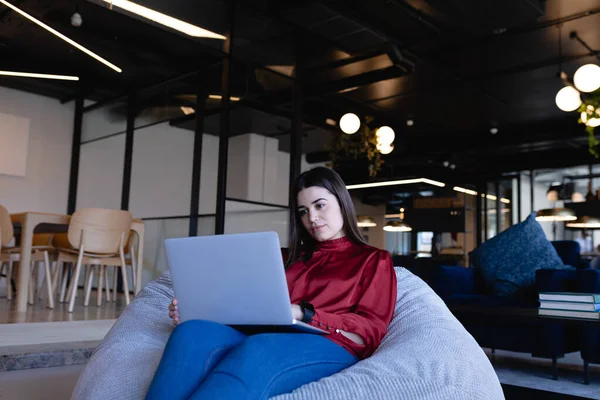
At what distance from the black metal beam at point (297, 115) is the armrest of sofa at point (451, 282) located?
90.4 inches

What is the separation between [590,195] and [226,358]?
34.1 ft

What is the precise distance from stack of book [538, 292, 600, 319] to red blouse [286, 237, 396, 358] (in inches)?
66.4

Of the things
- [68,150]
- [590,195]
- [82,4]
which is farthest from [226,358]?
[590,195]

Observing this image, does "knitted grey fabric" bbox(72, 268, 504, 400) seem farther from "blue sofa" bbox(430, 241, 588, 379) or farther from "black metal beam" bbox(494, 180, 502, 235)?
"black metal beam" bbox(494, 180, 502, 235)

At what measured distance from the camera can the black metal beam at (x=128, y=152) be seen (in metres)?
7.44

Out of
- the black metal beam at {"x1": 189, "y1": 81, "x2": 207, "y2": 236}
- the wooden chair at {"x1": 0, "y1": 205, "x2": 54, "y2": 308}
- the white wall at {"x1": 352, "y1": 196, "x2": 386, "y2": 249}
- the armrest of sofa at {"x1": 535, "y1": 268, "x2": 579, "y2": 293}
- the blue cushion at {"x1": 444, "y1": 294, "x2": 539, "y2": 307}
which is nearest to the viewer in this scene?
the armrest of sofa at {"x1": 535, "y1": 268, "x2": 579, "y2": 293}

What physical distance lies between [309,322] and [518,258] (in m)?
3.34

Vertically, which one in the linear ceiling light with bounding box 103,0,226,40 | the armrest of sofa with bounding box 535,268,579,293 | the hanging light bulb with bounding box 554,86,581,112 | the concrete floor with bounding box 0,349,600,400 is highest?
the linear ceiling light with bounding box 103,0,226,40

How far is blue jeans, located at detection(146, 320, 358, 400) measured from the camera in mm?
1226

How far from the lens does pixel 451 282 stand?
475 cm

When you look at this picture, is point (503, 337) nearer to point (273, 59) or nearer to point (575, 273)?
point (575, 273)

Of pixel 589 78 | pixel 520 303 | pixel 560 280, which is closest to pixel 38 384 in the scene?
pixel 520 303

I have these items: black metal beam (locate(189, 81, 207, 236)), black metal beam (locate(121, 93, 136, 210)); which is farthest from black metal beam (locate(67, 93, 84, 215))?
black metal beam (locate(189, 81, 207, 236))

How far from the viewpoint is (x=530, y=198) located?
14609 millimetres
